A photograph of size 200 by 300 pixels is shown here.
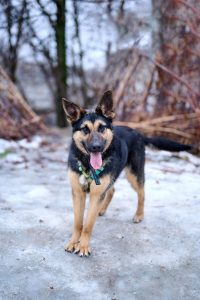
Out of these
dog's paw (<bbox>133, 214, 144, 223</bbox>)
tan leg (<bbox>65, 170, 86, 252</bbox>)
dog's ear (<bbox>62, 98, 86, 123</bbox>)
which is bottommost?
dog's paw (<bbox>133, 214, 144, 223</bbox>)

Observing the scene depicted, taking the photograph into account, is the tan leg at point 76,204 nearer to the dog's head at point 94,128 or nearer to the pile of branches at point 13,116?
the dog's head at point 94,128

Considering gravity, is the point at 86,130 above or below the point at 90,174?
above

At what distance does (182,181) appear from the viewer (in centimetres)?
651

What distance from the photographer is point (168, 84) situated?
350 inches

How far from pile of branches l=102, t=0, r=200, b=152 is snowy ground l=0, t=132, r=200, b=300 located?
1.95 metres

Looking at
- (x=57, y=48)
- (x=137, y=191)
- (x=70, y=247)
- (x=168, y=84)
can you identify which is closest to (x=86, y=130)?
(x=70, y=247)

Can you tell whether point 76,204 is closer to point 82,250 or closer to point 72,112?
point 82,250

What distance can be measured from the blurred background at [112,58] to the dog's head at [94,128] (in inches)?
151

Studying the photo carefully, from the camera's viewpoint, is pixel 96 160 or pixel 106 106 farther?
pixel 106 106

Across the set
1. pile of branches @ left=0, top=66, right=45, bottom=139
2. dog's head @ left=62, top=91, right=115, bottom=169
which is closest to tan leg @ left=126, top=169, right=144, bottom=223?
dog's head @ left=62, top=91, right=115, bottom=169

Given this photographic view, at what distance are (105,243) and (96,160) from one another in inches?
35.9

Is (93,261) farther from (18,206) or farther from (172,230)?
(18,206)

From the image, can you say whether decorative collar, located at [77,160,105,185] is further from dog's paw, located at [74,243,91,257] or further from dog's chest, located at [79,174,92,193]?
dog's paw, located at [74,243,91,257]

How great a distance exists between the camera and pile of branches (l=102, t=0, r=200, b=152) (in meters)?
8.36
